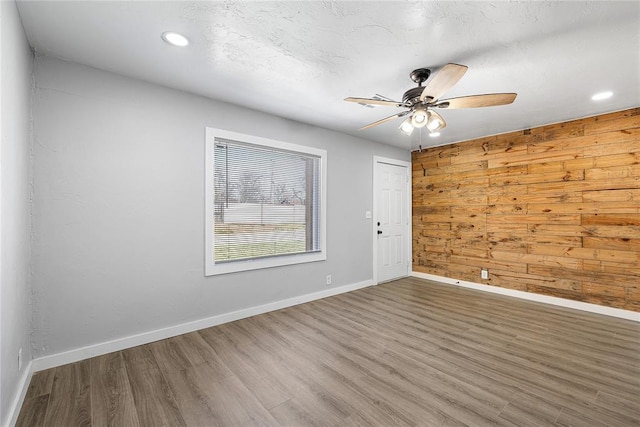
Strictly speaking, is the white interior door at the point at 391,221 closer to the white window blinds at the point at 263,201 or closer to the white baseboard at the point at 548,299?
the white baseboard at the point at 548,299

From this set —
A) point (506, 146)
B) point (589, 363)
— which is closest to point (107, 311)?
point (589, 363)

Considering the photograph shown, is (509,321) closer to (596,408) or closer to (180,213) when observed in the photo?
(596,408)

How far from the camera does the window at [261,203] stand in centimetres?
309

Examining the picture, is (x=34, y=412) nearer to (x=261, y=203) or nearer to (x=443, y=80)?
(x=261, y=203)

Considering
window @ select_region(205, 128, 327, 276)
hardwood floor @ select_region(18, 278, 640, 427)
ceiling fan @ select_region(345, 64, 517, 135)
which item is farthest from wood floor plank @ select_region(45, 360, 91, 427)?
ceiling fan @ select_region(345, 64, 517, 135)

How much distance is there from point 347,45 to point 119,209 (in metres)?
2.43

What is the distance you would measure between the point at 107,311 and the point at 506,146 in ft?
18.1

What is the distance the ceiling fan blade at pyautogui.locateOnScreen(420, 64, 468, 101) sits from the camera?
177cm

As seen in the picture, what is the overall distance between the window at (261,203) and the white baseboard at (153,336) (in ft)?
1.68

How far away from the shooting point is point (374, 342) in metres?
2.65

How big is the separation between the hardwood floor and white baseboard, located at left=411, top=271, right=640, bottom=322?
18 centimetres

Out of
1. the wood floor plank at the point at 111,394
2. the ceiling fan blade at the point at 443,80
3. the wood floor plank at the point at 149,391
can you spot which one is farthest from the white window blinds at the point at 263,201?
the ceiling fan blade at the point at 443,80

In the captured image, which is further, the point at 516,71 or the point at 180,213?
the point at 180,213

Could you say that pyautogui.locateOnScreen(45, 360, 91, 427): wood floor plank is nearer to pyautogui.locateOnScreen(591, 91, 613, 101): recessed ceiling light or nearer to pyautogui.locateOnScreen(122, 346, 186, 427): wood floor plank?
pyautogui.locateOnScreen(122, 346, 186, 427): wood floor plank
